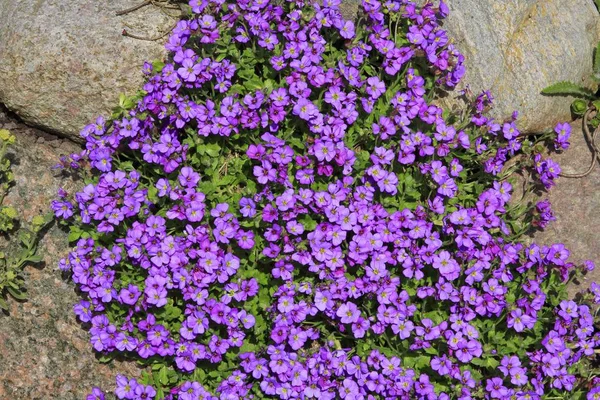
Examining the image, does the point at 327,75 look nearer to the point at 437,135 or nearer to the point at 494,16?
the point at 437,135

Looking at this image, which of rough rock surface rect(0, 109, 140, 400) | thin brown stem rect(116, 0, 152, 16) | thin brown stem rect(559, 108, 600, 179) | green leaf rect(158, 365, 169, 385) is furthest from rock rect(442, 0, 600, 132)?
rough rock surface rect(0, 109, 140, 400)

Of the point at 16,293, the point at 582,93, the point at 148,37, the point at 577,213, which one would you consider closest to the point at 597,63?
the point at 582,93

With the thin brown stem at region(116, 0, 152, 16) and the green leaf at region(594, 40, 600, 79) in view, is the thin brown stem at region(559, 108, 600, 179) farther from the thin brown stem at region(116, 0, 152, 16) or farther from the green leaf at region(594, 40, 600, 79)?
the thin brown stem at region(116, 0, 152, 16)

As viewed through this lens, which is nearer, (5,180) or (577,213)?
(5,180)

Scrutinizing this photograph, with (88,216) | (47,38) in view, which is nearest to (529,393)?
(88,216)

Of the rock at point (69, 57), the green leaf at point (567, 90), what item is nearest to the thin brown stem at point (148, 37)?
the rock at point (69, 57)

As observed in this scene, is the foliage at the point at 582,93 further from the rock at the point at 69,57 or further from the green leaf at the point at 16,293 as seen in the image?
the green leaf at the point at 16,293

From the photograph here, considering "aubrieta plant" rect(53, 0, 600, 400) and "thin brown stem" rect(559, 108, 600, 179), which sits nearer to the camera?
"aubrieta plant" rect(53, 0, 600, 400)

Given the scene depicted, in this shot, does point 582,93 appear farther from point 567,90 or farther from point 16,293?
point 16,293
